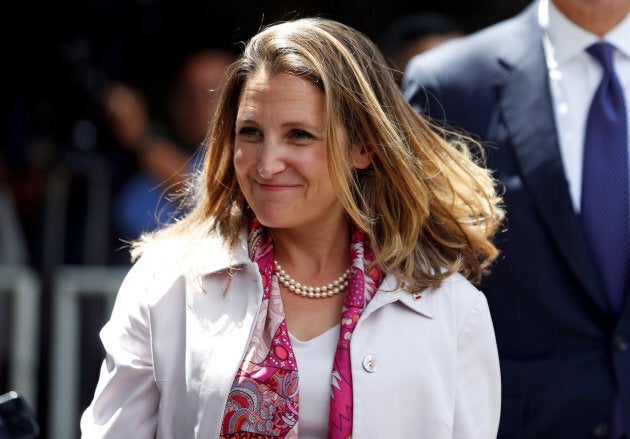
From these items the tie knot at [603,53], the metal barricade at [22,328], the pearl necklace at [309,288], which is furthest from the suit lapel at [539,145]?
the metal barricade at [22,328]

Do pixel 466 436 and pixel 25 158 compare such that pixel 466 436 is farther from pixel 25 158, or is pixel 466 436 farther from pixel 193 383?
pixel 25 158

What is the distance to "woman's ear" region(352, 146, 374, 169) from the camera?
2.51 metres

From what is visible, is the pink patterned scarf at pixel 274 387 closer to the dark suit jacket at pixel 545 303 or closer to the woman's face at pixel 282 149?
the woman's face at pixel 282 149

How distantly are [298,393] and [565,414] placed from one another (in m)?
0.79

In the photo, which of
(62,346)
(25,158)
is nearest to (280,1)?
(25,158)

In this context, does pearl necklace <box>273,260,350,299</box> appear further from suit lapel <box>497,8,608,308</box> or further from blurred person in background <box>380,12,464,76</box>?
blurred person in background <box>380,12,464,76</box>

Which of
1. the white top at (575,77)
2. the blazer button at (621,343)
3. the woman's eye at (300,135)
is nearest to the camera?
the woman's eye at (300,135)

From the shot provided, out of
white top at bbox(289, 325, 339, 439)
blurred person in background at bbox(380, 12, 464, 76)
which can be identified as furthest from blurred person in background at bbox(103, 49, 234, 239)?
white top at bbox(289, 325, 339, 439)

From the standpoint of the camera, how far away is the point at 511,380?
2787 mm

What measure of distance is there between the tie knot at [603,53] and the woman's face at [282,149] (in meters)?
0.86

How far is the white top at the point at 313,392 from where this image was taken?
7.48 feet

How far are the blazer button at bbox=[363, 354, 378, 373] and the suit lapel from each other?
68 cm

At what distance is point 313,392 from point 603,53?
1186mm

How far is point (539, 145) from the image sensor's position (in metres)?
2.84
